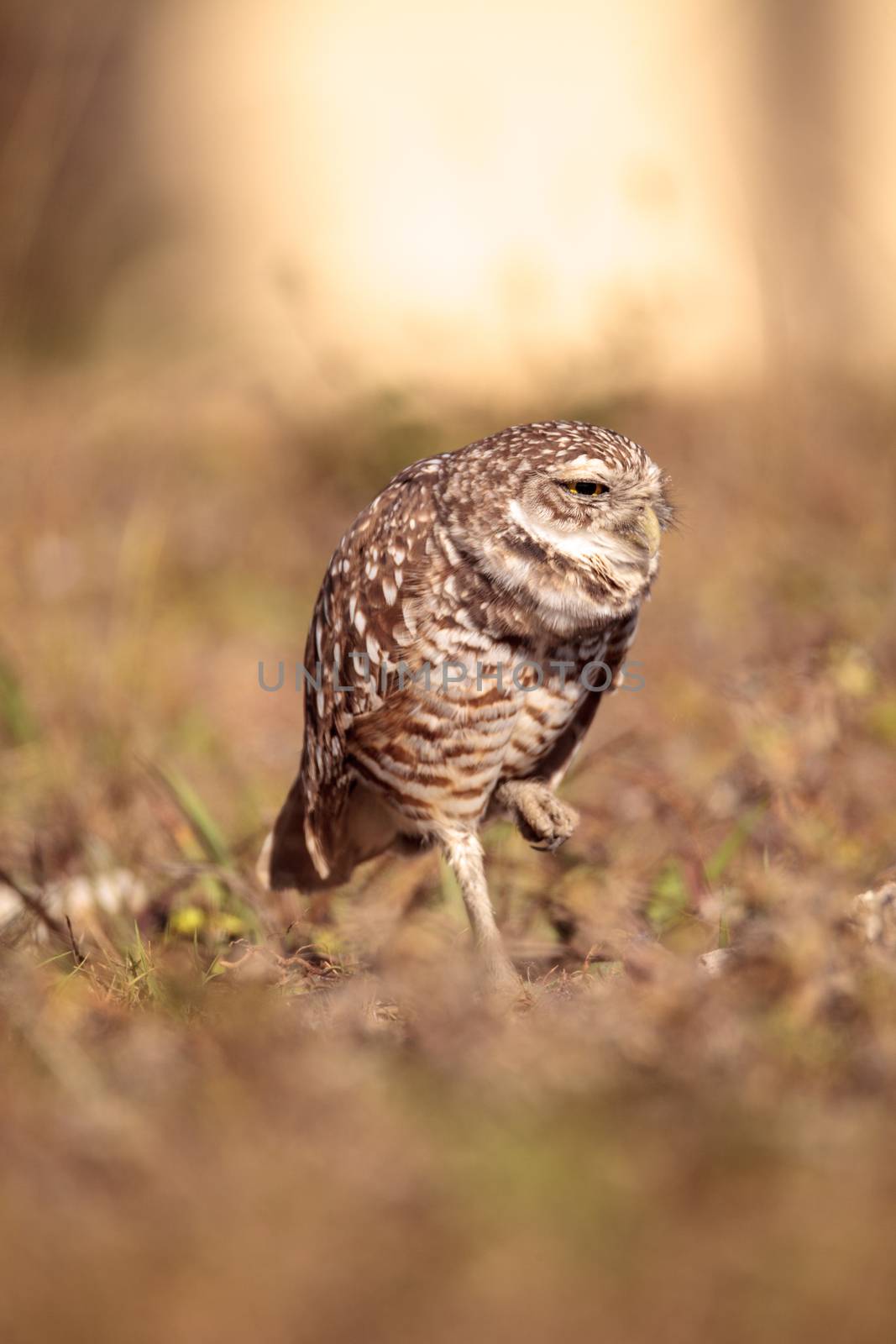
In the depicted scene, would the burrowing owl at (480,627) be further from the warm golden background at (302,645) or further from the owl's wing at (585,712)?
the warm golden background at (302,645)

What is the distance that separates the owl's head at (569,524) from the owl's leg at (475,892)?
582 mm

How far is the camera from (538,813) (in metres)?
2.75

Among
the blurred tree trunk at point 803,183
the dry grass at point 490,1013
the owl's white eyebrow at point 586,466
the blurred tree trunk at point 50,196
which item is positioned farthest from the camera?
the blurred tree trunk at point 803,183

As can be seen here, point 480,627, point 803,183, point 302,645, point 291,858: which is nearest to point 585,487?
point 480,627

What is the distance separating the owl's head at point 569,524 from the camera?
A: 8.21 feet

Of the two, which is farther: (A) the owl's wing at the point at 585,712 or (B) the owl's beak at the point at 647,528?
→ (A) the owl's wing at the point at 585,712

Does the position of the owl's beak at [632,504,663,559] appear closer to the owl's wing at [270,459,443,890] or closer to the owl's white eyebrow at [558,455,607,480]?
the owl's white eyebrow at [558,455,607,480]

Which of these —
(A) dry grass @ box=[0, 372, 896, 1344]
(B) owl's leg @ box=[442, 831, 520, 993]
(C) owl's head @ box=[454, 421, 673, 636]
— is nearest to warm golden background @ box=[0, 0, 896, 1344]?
(A) dry grass @ box=[0, 372, 896, 1344]

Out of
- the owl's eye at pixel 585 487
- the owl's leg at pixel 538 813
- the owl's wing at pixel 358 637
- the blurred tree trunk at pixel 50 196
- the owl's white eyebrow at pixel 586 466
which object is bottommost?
the owl's leg at pixel 538 813

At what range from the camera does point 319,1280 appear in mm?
1438

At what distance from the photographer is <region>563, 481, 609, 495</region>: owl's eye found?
2.50 metres

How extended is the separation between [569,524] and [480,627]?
0.90ft

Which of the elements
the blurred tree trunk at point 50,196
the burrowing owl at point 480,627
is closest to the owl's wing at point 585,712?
the burrowing owl at point 480,627

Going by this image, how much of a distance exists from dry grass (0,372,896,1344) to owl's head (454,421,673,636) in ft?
2.27
